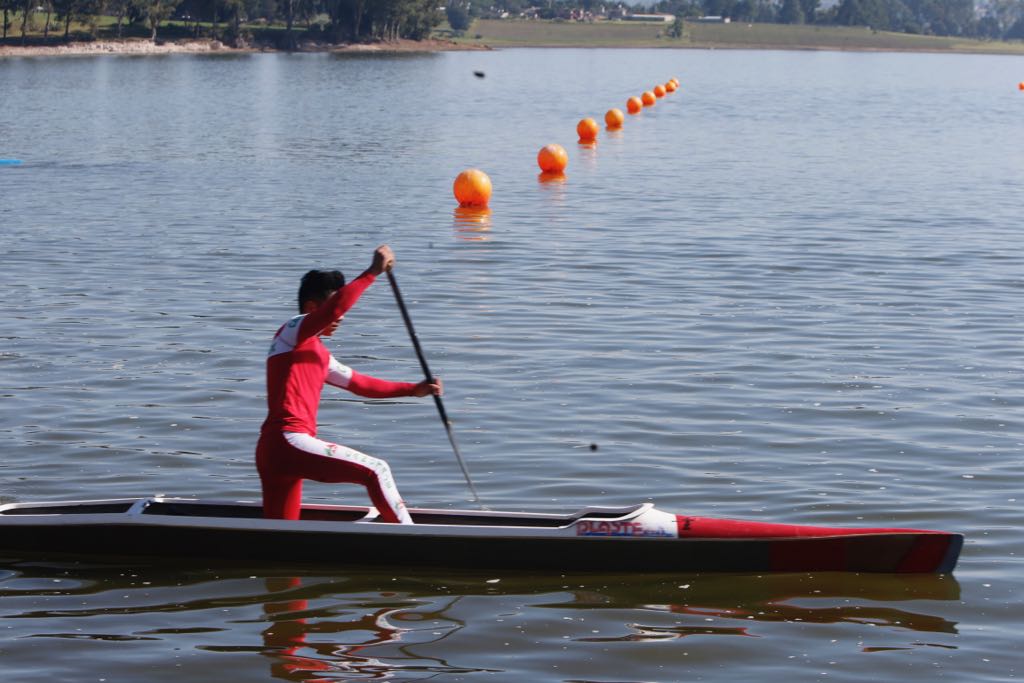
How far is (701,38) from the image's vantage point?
179125 millimetres

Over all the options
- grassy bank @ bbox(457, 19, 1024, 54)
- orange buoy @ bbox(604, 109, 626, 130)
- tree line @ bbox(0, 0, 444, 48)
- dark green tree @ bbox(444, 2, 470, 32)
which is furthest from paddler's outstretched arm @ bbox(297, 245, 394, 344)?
dark green tree @ bbox(444, 2, 470, 32)

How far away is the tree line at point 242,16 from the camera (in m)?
108

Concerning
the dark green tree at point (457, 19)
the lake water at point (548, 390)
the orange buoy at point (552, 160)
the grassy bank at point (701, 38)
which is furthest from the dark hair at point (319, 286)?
the dark green tree at point (457, 19)

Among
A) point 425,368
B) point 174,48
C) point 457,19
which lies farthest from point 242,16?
point 425,368

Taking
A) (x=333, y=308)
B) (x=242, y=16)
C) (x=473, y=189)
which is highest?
(x=242, y=16)

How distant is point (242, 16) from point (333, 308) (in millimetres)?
126671

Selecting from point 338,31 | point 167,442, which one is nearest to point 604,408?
point 167,442

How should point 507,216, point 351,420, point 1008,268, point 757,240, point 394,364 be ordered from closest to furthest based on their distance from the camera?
point 351,420
point 394,364
point 1008,268
point 757,240
point 507,216

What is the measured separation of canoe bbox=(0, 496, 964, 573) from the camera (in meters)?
8.42

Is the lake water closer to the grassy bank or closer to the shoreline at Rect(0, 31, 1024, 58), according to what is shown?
the shoreline at Rect(0, 31, 1024, 58)

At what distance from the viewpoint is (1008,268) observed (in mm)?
19156

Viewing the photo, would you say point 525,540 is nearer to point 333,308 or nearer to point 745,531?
point 745,531

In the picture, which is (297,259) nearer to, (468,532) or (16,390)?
(16,390)

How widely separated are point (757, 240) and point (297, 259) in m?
6.61
